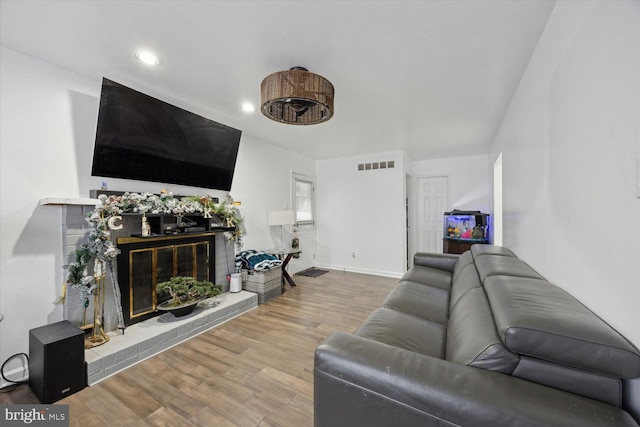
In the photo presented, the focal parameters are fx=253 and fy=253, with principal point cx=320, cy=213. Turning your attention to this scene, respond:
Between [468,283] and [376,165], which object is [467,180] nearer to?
[376,165]

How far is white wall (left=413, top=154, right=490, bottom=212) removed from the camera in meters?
5.03

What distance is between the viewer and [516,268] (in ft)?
5.56

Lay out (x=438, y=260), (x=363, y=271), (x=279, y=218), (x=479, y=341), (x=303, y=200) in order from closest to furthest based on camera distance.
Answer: (x=479, y=341)
(x=438, y=260)
(x=279, y=218)
(x=363, y=271)
(x=303, y=200)

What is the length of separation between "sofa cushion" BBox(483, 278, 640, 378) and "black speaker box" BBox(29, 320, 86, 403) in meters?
2.59

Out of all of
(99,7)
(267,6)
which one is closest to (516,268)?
(267,6)

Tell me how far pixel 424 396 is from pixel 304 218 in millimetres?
4752

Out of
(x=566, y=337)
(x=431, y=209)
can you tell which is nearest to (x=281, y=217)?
(x=431, y=209)

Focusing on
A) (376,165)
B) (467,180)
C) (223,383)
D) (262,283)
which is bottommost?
(223,383)

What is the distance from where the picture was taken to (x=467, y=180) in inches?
204

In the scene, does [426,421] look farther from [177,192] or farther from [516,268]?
[177,192]

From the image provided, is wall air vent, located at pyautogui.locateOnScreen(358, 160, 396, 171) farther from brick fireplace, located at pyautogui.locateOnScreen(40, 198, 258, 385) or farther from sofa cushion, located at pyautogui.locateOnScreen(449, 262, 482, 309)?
brick fireplace, located at pyautogui.locateOnScreen(40, 198, 258, 385)

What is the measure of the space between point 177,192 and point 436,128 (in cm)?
354

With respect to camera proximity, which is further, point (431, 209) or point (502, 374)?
point (431, 209)

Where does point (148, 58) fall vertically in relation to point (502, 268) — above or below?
above
